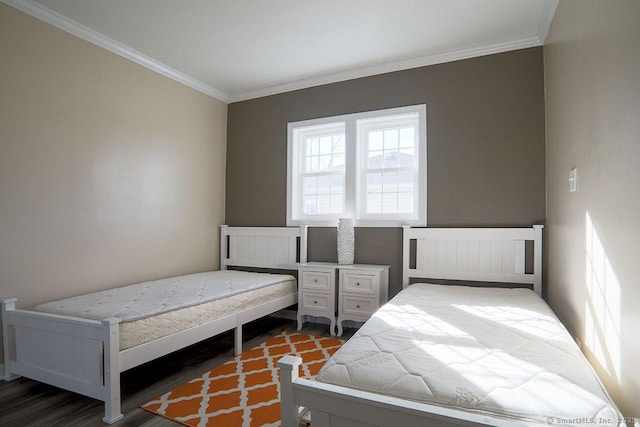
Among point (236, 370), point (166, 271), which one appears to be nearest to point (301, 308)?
point (236, 370)

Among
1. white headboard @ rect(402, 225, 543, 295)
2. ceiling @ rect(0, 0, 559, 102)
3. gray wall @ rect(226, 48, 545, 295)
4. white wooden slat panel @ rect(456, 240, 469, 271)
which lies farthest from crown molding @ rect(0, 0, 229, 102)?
white wooden slat panel @ rect(456, 240, 469, 271)

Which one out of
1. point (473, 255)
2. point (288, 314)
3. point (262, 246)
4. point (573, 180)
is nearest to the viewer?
point (573, 180)

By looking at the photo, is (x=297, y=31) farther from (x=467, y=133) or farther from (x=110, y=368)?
(x=110, y=368)

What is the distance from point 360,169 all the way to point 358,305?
142 centimetres

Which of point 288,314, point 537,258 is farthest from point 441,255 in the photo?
point 288,314

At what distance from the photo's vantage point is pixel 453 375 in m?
1.25

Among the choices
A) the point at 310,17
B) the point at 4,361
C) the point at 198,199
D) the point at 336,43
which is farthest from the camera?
the point at 198,199

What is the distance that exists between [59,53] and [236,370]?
2805 millimetres

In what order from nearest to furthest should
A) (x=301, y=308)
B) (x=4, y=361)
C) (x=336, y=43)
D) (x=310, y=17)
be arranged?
(x=4, y=361)
(x=310, y=17)
(x=336, y=43)
(x=301, y=308)

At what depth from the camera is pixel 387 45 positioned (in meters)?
3.24

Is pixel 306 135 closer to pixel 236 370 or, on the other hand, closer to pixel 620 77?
pixel 236 370

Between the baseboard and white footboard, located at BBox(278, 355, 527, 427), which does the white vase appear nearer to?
the baseboard

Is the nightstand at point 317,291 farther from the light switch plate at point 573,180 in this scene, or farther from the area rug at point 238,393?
the light switch plate at point 573,180

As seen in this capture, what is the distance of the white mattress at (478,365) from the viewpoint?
1.08m
